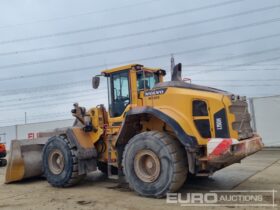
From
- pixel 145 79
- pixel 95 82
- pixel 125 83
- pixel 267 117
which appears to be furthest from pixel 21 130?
pixel 145 79

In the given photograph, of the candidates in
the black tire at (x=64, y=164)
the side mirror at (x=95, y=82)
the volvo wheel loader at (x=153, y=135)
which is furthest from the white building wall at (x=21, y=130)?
the side mirror at (x=95, y=82)

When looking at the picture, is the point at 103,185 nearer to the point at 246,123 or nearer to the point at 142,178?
the point at 142,178

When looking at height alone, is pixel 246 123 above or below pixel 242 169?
above

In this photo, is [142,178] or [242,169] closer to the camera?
[142,178]

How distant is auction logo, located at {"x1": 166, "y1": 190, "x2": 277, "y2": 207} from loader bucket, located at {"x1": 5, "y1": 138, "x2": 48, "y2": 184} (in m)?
4.71

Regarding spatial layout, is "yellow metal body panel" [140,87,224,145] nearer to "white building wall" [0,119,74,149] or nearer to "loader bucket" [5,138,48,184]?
"loader bucket" [5,138,48,184]

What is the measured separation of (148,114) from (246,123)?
6.90ft

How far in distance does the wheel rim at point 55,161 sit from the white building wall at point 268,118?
1197cm

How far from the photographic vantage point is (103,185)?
9.70 metres

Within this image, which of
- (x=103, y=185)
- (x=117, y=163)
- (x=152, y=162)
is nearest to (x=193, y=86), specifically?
(x=152, y=162)

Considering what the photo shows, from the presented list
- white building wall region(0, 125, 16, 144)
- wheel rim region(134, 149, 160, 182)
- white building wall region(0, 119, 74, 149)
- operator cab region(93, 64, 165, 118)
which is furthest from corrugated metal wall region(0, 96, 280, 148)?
white building wall region(0, 125, 16, 144)

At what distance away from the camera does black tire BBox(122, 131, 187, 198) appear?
294 inches

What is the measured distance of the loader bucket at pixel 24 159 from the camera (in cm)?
1048

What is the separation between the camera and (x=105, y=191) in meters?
8.80
